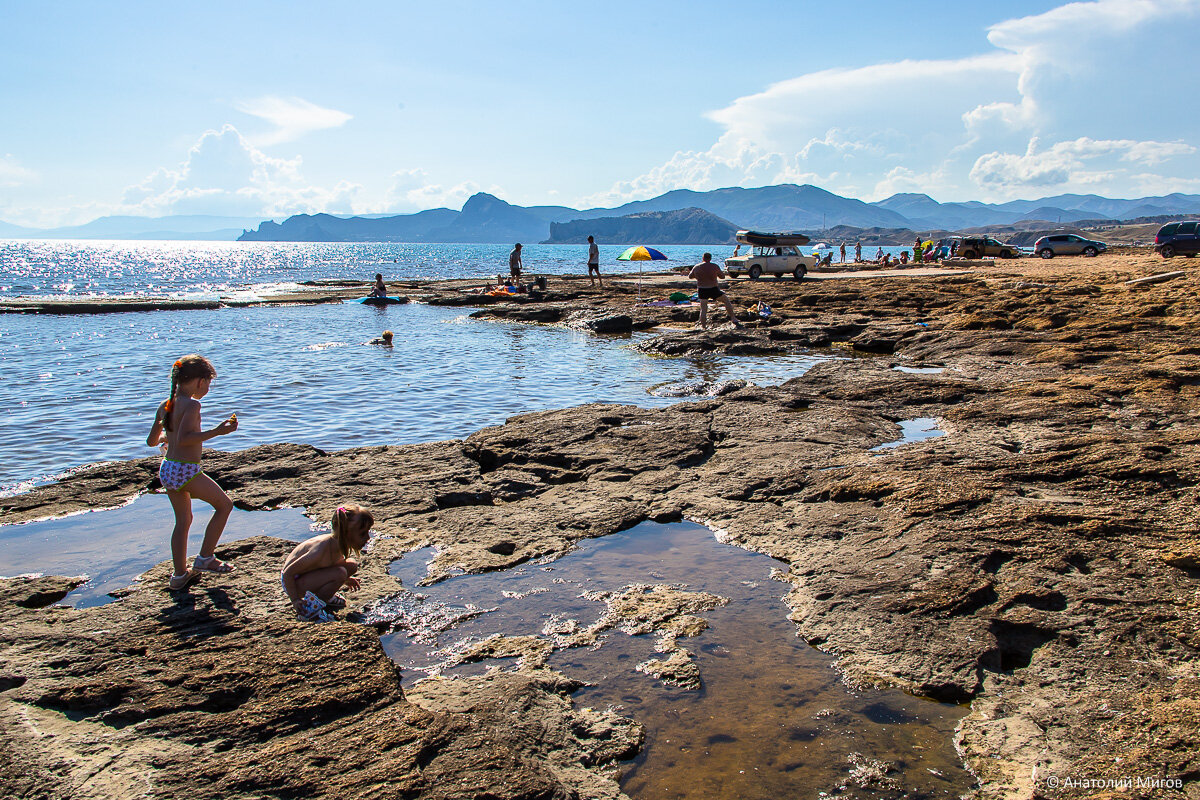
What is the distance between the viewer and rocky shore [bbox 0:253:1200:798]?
299 centimetres

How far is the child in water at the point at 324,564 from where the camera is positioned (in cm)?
439

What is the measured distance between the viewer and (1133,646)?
3.76 metres

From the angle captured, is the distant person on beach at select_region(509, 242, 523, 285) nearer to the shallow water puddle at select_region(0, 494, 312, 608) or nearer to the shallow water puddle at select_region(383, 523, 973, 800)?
the shallow water puddle at select_region(0, 494, 312, 608)

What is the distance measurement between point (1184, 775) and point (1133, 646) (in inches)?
47.5

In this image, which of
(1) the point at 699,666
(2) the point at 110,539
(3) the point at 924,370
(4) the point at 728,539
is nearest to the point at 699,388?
(3) the point at 924,370

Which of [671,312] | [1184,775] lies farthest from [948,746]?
[671,312]

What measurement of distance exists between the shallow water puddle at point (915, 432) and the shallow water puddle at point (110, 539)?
639 cm

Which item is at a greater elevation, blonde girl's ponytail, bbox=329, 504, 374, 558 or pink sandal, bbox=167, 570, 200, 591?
blonde girl's ponytail, bbox=329, 504, 374, 558

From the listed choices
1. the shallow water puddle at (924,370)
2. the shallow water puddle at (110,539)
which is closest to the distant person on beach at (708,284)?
the shallow water puddle at (924,370)

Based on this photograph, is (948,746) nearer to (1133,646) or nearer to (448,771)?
(1133,646)

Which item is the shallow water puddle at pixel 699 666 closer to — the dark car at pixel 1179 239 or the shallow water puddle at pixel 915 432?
the shallow water puddle at pixel 915 432

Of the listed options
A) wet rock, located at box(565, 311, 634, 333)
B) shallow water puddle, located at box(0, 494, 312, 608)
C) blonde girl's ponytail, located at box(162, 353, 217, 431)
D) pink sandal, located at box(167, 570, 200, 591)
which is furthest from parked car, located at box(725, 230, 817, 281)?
pink sandal, located at box(167, 570, 200, 591)

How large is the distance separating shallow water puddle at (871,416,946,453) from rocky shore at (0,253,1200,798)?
147 millimetres

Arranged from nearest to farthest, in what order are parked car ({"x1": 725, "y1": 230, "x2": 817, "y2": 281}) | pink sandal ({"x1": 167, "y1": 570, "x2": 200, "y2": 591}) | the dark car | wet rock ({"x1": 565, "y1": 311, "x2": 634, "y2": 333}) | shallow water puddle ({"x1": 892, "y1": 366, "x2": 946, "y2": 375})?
pink sandal ({"x1": 167, "y1": 570, "x2": 200, "y2": 591}) < shallow water puddle ({"x1": 892, "y1": 366, "x2": 946, "y2": 375}) < wet rock ({"x1": 565, "y1": 311, "x2": 634, "y2": 333}) < the dark car < parked car ({"x1": 725, "y1": 230, "x2": 817, "y2": 281})
